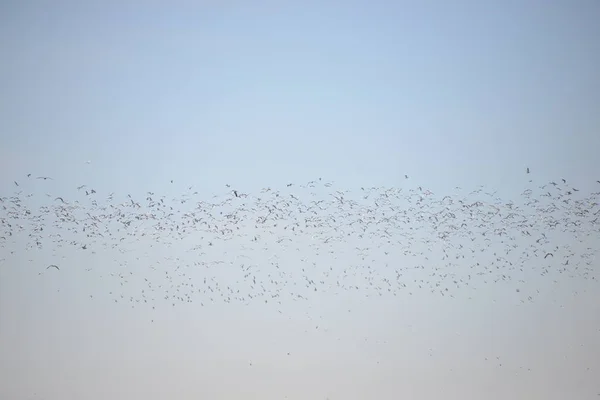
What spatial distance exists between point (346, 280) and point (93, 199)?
2.63 m

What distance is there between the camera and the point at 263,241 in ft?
28.0

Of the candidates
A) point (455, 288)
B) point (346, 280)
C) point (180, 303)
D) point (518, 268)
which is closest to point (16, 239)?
point (180, 303)

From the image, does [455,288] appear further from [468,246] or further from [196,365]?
[196,365]

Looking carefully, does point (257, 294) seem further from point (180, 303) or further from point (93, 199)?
point (93, 199)

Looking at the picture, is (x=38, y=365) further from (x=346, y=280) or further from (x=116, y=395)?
(x=346, y=280)

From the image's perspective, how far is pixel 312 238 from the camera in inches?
337

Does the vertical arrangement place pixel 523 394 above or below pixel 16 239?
below

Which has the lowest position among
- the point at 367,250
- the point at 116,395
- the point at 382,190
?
the point at 116,395

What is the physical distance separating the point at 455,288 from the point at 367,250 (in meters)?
0.92

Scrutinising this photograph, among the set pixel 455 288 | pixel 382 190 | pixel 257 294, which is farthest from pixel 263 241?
pixel 455 288

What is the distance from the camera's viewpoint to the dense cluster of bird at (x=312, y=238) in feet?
27.7

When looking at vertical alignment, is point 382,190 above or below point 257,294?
above

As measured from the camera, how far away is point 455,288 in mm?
8367

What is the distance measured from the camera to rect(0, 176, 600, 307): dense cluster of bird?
8.43 m
